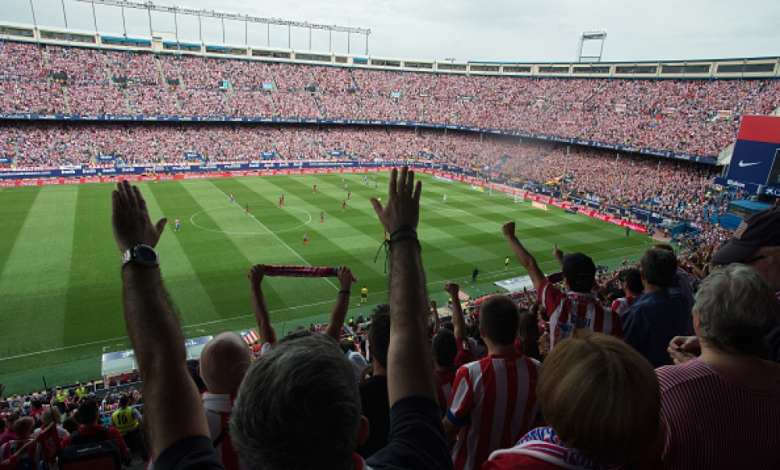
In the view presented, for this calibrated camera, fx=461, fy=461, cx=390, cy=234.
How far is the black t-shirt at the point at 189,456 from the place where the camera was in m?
1.53

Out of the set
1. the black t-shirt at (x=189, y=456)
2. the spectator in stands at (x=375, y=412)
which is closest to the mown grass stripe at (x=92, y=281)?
the spectator in stands at (x=375, y=412)

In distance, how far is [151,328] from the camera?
1874 millimetres

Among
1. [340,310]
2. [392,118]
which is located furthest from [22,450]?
[392,118]

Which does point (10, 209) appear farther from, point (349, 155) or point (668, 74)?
point (668, 74)

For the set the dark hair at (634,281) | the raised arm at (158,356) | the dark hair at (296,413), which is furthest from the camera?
the dark hair at (634,281)

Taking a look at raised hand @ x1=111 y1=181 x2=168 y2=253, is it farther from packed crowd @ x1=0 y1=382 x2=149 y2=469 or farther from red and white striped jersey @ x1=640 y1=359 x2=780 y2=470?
red and white striped jersey @ x1=640 y1=359 x2=780 y2=470

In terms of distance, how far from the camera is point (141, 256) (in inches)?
82.7

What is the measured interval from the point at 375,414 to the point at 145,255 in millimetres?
2059

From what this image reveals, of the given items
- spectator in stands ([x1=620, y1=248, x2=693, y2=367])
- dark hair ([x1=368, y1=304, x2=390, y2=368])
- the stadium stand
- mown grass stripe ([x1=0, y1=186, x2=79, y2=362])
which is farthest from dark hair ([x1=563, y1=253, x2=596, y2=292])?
mown grass stripe ([x1=0, y1=186, x2=79, y2=362])

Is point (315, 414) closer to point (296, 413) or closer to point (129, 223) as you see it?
point (296, 413)

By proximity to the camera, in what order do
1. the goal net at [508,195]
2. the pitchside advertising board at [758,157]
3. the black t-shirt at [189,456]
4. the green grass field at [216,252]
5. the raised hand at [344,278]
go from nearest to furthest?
the black t-shirt at [189,456], the raised hand at [344,278], the green grass field at [216,252], the pitchside advertising board at [758,157], the goal net at [508,195]

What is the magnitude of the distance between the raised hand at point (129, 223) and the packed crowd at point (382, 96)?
47.2 m

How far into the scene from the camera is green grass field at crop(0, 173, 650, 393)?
58.9ft

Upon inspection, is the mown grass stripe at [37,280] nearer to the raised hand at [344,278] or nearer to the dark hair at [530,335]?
the raised hand at [344,278]
